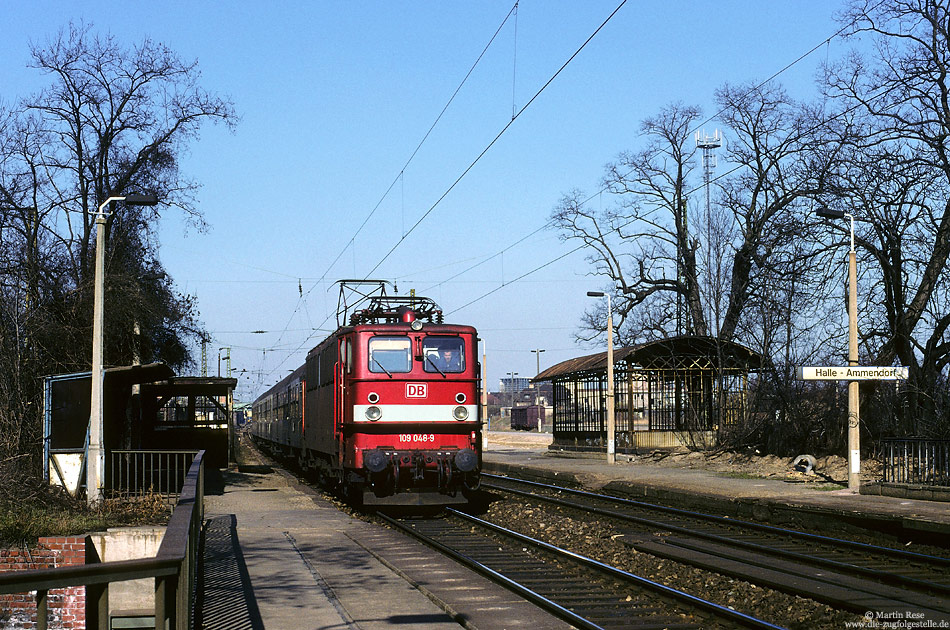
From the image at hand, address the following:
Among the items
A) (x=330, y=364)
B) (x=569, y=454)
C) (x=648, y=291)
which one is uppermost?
(x=648, y=291)

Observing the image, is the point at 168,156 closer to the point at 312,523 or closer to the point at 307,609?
the point at 312,523

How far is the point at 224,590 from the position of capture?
409 inches

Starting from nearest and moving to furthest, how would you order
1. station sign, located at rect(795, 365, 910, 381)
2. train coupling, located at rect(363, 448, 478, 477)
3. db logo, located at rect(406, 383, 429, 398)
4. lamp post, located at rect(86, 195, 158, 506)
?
lamp post, located at rect(86, 195, 158, 506) < train coupling, located at rect(363, 448, 478, 477) < db logo, located at rect(406, 383, 429, 398) < station sign, located at rect(795, 365, 910, 381)

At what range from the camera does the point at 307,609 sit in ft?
30.3

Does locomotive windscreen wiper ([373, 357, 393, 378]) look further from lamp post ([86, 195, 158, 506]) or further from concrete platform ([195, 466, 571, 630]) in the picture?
lamp post ([86, 195, 158, 506])

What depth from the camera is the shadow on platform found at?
882cm

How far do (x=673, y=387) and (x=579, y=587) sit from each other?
27.6 meters

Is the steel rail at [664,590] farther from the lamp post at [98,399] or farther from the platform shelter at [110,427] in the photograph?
the lamp post at [98,399]

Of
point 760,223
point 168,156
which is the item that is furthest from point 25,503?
point 760,223

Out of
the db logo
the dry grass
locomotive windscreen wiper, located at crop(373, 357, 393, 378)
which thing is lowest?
the dry grass

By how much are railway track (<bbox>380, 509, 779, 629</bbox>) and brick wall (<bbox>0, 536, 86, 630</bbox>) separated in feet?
15.3

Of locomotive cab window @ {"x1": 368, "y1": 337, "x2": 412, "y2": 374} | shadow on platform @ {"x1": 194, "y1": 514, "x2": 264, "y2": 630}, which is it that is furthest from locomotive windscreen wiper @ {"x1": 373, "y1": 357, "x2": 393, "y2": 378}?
shadow on platform @ {"x1": 194, "y1": 514, "x2": 264, "y2": 630}

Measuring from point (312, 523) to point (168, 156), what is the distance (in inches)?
598

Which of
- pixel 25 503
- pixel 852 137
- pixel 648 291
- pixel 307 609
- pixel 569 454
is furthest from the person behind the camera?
pixel 648 291
